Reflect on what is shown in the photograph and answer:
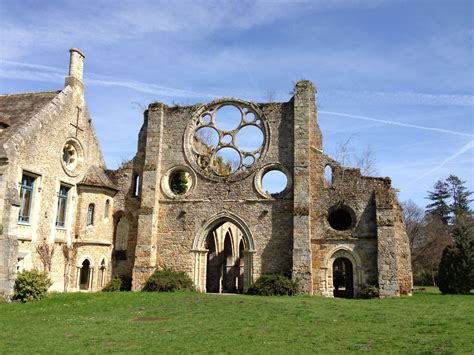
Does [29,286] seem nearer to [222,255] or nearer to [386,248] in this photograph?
[386,248]

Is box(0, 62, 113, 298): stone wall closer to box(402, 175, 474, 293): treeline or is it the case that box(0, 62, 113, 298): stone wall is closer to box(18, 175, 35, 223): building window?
box(18, 175, 35, 223): building window

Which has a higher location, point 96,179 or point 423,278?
point 96,179

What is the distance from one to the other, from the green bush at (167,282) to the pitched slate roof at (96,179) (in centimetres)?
513

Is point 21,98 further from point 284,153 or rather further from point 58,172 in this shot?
point 284,153

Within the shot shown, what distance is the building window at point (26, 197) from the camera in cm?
1800

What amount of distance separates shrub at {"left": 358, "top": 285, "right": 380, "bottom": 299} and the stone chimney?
17.0 m

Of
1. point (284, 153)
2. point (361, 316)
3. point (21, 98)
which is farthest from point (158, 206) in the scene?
Answer: point (361, 316)


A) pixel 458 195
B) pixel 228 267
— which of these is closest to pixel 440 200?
pixel 458 195

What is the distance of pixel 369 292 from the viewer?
19.4 m

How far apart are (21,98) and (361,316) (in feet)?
60.0

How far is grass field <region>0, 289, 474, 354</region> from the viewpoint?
902 centimetres

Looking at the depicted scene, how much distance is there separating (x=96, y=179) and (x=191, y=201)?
490 centimetres

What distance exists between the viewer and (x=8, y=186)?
1680 centimetres

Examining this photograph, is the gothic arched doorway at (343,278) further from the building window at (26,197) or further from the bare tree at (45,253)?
the building window at (26,197)
